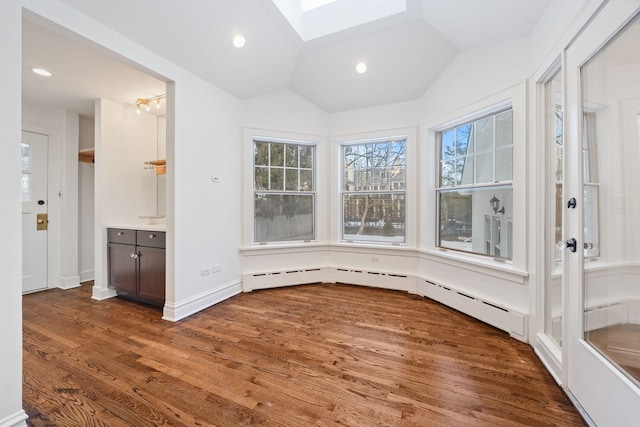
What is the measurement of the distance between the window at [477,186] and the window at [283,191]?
1752 mm

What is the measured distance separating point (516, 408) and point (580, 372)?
1.32 ft

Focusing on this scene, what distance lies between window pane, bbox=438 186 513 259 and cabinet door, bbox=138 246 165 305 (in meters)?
3.19

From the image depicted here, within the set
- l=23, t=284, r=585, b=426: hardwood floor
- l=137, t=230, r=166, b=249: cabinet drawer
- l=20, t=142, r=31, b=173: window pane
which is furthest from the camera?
l=20, t=142, r=31, b=173: window pane

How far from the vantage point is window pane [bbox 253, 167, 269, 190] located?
3717 mm

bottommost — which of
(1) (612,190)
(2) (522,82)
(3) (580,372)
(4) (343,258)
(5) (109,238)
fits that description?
(3) (580,372)

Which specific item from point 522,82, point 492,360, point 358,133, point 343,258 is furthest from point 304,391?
point 358,133

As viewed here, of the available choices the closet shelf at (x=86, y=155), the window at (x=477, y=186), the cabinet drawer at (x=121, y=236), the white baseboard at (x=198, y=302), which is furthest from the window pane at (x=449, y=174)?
the closet shelf at (x=86, y=155)

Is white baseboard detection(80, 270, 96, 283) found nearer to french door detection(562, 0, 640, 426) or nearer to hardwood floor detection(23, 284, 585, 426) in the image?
hardwood floor detection(23, 284, 585, 426)

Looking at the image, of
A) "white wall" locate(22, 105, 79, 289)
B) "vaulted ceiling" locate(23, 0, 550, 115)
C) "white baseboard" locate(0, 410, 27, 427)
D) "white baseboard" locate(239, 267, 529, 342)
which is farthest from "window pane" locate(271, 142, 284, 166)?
"white baseboard" locate(0, 410, 27, 427)

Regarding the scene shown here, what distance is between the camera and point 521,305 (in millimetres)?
2305

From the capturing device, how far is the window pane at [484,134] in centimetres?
272

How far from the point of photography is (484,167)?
9.12 feet

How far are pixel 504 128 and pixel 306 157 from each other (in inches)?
94.3

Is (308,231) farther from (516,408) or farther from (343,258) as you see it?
(516,408)
